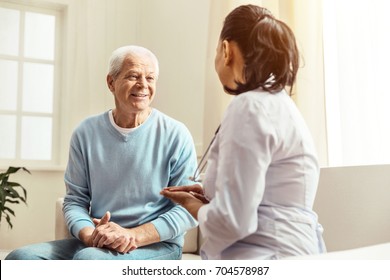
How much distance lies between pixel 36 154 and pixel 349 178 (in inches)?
63.3

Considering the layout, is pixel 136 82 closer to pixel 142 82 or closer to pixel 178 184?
pixel 142 82

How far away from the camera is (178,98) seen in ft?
6.68

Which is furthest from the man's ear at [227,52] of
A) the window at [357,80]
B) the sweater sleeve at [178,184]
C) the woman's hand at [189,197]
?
the window at [357,80]

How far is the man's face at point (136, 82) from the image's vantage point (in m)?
0.88

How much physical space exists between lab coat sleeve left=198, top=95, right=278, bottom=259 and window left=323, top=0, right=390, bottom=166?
0.73 meters

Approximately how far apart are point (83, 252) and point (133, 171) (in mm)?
162

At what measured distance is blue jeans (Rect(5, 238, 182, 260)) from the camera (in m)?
0.81

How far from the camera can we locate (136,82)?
2.90 ft

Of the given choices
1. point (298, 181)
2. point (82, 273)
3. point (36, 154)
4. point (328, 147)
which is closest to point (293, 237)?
point (298, 181)

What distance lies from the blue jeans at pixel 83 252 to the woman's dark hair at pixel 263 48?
0.39 m

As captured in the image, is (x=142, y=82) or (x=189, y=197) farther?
(x=142, y=82)

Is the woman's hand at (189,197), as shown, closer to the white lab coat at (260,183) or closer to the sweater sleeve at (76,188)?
the white lab coat at (260,183)

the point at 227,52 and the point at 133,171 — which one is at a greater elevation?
the point at 227,52

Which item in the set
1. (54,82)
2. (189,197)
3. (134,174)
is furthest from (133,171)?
(54,82)
